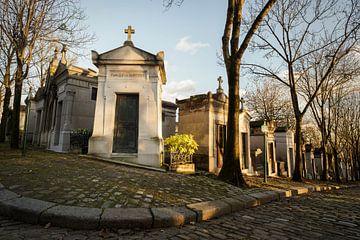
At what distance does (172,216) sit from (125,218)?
2.44 feet

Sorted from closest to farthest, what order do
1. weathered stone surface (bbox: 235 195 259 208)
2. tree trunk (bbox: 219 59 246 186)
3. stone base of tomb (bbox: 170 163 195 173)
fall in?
weathered stone surface (bbox: 235 195 259 208) < tree trunk (bbox: 219 59 246 186) < stone base of tomb (bbox: 170 163 195 173)

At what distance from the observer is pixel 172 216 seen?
3.29 metres

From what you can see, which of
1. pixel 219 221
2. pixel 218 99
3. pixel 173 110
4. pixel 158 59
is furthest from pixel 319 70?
pixel 219 221

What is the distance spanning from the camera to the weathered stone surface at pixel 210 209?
3.70 metres

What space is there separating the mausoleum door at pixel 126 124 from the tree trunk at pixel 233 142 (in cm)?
399

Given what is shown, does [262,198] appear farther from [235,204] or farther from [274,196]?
[235,204]

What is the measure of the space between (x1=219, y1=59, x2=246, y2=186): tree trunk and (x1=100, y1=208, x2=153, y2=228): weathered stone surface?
456cm

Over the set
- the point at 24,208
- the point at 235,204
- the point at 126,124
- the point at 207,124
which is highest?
the point at 207,124

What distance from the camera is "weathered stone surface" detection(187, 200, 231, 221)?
3.70 m

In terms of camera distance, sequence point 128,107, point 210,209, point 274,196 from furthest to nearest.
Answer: point 128,107 → point 274,196 → point 210,209

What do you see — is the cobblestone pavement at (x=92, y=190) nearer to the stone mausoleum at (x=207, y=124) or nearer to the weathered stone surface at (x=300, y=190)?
the weathered stone surface at (x=300, y=190)

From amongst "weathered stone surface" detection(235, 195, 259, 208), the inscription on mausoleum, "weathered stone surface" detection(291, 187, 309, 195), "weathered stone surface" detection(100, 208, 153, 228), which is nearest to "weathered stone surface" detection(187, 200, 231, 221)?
"weathered stone surface" detection(235, 195, 259, 208)

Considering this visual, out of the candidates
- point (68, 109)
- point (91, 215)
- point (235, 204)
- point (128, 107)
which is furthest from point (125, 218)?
point (68, 109)

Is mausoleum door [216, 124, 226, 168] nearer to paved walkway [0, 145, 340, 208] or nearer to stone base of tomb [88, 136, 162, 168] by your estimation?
stone base of tomb [88, 136, 162, 168]
